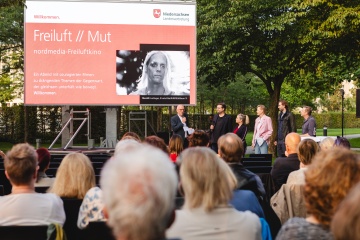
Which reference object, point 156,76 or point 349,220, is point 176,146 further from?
point 156,76

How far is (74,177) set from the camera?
5066mm

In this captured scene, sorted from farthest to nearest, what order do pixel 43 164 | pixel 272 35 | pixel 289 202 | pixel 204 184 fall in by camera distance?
1. pixel 272 35
2. pixel 43 164
3. pixel 289 202
4. pixel 204 184

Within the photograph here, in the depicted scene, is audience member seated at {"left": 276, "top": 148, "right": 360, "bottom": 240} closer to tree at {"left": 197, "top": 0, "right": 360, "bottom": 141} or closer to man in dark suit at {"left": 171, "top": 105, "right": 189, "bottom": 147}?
man in dark suit at {"left": 171, "top": 105, "right": 189, "bottom": 147}

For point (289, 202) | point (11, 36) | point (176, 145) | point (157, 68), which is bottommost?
point (289, 202)

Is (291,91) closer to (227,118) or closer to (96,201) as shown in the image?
(227,118)

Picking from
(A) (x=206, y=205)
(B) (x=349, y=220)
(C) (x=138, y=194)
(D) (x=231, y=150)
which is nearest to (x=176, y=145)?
(D) (x=231, y=150)

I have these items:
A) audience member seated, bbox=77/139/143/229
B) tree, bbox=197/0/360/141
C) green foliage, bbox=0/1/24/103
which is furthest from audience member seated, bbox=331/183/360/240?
green foliage, bbox=0/1/24/103

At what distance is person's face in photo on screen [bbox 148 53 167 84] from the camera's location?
19.0m

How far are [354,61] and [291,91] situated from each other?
28.2m

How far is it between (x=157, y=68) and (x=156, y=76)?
26 cm

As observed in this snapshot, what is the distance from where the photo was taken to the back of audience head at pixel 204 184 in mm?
3211

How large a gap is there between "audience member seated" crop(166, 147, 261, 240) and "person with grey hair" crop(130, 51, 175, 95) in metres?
15.6

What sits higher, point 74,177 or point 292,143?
point 292,143

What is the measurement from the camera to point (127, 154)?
2012mm
